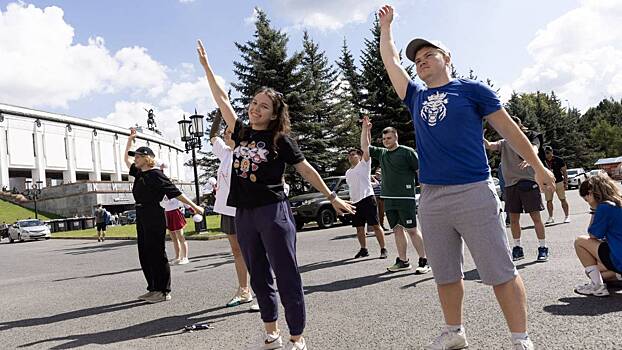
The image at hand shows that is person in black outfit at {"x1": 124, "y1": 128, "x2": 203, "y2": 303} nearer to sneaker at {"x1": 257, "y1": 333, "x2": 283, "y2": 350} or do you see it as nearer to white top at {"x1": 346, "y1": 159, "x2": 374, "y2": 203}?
sneaker at {"x1": 257, "y1": 333, "x2": 283, "y2": 350}

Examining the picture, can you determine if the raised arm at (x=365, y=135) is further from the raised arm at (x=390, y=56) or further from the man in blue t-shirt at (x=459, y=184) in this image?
the man in blue t-shirt at (x=459, y=184)

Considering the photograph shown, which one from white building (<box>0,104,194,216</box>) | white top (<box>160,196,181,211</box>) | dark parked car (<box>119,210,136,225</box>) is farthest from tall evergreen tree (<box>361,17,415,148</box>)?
white building (<box>0,104,194,216</box>)

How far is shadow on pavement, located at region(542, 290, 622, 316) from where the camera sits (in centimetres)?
407

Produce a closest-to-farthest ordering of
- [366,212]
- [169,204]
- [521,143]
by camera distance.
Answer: [521,143] → [366,212] → [169,204]

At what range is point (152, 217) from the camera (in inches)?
242

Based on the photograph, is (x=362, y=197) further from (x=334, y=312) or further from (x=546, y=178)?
(x=546, y=178)

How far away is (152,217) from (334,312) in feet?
8.95

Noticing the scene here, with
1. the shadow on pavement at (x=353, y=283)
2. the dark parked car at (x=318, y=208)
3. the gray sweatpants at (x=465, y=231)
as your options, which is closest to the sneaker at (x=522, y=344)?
the gray sweatpants at (x=465, y=231)

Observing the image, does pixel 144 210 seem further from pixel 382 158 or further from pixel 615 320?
pixel 615 320

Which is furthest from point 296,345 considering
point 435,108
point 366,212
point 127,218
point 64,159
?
point 64,159

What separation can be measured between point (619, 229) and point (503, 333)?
68.3 inches

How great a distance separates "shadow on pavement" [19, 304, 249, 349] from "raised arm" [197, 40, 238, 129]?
214cm

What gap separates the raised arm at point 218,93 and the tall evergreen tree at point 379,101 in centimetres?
2753

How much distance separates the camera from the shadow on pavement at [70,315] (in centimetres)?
547
